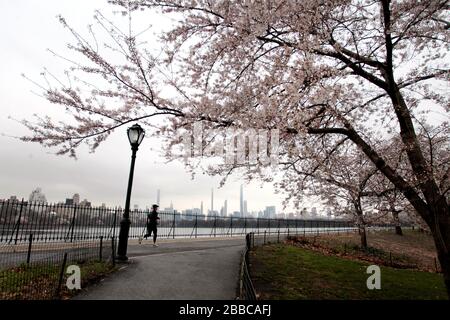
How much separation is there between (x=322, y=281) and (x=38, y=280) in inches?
359

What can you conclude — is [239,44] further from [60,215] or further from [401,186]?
[60,215]

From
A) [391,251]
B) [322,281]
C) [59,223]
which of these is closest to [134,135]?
[59,223]

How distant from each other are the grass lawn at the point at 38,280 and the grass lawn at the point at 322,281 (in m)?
4.33

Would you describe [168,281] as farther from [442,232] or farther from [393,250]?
[393,250]

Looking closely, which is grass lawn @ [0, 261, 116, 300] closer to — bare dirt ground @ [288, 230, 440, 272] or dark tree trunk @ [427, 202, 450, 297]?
dark tree trunk @ [427, 202, 450, 297]

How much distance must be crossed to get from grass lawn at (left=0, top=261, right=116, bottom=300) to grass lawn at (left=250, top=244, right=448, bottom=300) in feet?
14.2

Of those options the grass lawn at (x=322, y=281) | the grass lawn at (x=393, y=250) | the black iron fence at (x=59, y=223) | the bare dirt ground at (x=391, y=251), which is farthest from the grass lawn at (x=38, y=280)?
the grass lawn at (x=393, y=250)

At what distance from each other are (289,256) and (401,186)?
904 centimetres

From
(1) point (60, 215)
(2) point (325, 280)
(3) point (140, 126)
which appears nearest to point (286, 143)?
(3) point (140, 126)

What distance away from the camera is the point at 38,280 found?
716 centimetres

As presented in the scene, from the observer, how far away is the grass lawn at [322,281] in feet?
31.6

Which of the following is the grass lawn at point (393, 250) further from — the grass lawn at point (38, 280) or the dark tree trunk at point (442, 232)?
the grass lawn at point (38, 280)

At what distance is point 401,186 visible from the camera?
7.62 metres
